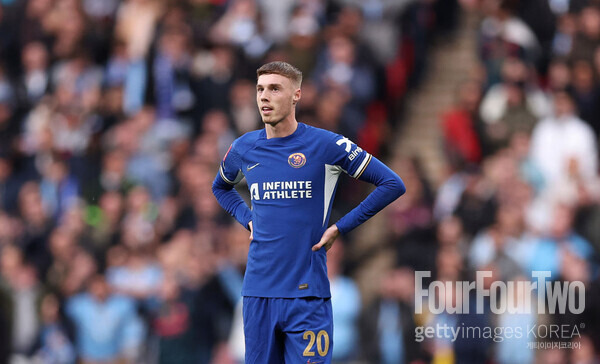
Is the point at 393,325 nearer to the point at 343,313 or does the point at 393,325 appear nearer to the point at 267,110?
the point at 343,313

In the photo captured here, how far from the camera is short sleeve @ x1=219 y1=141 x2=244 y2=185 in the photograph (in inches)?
257

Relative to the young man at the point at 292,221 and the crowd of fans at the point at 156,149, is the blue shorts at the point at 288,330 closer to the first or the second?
the young man at the point at 292,221

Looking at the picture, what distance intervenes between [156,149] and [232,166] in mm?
6793

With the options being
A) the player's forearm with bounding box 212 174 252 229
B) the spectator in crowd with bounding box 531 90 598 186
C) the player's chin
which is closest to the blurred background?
the spectator in crowd with bounding box 531 90 598 186

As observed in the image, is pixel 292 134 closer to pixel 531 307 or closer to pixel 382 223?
pixel 531 307

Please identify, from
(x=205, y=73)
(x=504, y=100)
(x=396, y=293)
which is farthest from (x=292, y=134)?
(x=205, y=73)

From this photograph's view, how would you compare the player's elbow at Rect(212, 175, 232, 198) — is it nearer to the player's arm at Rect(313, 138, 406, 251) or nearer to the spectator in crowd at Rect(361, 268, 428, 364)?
the player's arm at Rect(313, 138, 406, 251)

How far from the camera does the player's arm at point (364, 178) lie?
620 centimetres

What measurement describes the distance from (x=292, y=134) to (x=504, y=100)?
6.12 meters

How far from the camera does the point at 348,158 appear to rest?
626cm

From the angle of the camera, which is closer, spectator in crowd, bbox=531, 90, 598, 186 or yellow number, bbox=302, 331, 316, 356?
yellow number, bbox=302, 331, 316, 356

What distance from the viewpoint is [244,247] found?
11.5 m

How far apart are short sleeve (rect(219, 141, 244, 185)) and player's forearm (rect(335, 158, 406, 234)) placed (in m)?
0.81

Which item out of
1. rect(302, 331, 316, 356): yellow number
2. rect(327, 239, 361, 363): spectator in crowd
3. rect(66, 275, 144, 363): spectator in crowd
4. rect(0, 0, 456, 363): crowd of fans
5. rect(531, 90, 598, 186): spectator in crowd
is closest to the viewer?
rect(302, 331, 316, 356): yellow number
